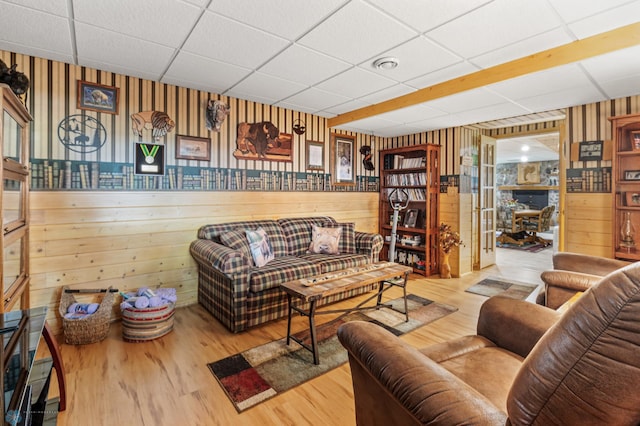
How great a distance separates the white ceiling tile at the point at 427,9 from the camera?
196 cm

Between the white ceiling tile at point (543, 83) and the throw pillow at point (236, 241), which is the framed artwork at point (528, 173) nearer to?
the white ceiling tile at point (543, 83)

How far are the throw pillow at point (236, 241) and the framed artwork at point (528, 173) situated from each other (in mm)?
11255

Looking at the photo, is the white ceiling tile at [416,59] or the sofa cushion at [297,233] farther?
the sofa cushion at [297,233]

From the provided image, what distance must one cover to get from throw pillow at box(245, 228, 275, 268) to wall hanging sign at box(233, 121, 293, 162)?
1053mm

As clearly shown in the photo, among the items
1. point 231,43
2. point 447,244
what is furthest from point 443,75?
point 447,244

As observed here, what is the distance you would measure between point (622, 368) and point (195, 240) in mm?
3554

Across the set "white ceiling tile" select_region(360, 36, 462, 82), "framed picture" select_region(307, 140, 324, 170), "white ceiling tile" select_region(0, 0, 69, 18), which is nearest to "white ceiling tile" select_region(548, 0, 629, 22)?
"white ceiling tile" select_region(360, 36, 462, 82)

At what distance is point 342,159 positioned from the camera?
16.8 feet

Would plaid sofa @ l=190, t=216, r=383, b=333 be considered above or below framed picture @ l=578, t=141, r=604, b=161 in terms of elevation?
below

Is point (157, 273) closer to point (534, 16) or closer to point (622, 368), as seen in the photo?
point (622, 368)

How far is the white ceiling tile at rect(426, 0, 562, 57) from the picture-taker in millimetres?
1997

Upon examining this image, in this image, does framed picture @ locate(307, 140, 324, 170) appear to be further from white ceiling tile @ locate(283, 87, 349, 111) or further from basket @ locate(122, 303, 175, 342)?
basket @ locate(122, 303, 175, 342)

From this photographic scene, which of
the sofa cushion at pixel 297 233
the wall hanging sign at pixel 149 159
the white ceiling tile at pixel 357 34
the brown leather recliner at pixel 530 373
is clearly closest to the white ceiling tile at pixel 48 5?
the wall hanging sign at pixel 149 159

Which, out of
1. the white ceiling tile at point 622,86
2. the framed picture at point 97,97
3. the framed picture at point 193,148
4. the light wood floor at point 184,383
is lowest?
the light wood floor at point 184,383
